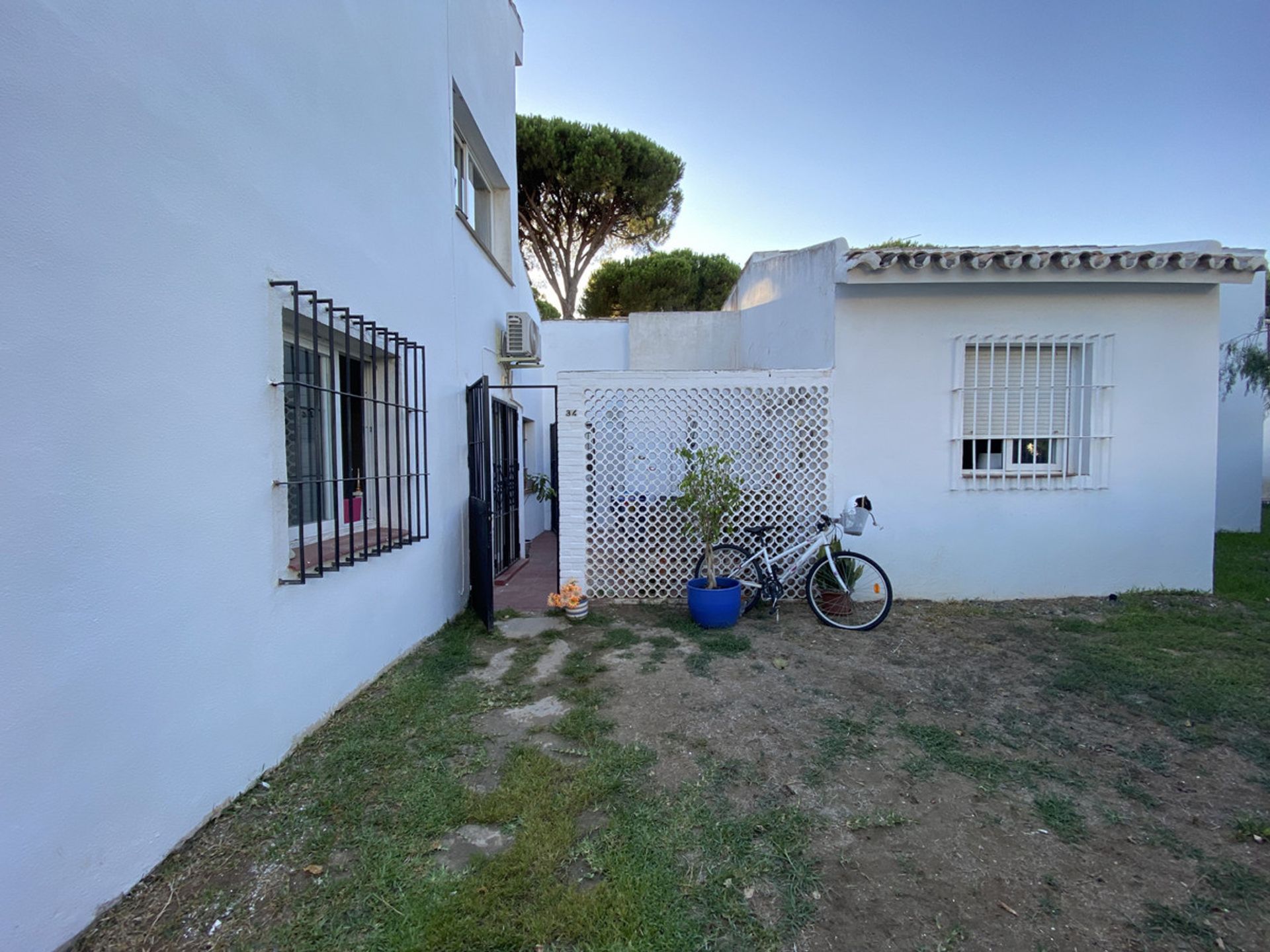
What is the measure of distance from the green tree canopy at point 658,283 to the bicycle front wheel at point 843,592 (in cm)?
1217

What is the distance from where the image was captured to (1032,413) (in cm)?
582

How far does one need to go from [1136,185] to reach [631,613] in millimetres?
9217

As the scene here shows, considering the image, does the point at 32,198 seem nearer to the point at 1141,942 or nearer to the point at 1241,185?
the point at 1141,942

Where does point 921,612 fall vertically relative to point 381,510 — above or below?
below

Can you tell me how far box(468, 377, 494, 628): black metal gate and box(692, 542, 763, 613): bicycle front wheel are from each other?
2.04 metres

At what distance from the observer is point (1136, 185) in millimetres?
7852

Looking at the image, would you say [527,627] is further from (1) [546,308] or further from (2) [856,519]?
(1) [546,308]

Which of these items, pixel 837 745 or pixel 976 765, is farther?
pixel 837 745

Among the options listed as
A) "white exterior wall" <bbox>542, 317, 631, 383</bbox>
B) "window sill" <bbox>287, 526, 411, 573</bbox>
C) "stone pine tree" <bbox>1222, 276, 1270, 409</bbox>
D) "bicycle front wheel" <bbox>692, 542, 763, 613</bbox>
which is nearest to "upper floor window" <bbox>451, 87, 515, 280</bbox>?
"window sill" <bbox>287, 526, 411, 573</bbox>

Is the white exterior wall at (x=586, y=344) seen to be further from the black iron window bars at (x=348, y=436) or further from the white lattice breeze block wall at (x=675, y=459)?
the black iron window bars at (x=348, y=436)

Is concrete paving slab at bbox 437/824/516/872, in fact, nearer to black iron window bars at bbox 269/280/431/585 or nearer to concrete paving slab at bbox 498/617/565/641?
black iron window bars at bbox 269/280/431/585

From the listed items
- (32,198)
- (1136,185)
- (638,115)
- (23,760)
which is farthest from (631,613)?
(638,115)

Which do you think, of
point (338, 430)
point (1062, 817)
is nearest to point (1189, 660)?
point (1062, 817)

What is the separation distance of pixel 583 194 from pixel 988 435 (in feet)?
42.8
